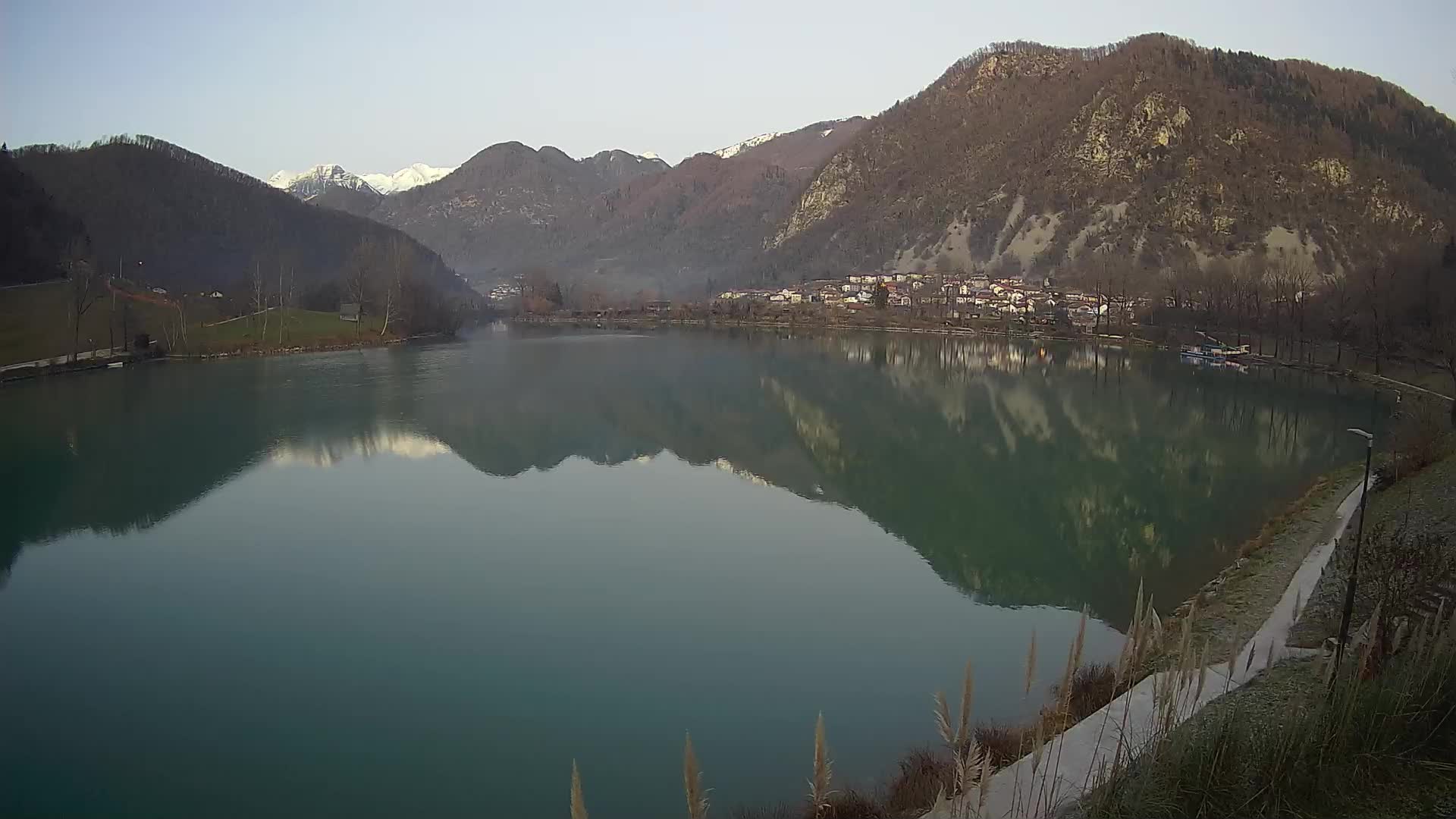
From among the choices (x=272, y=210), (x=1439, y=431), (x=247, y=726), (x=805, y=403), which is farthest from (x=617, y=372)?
(x=272, y=210)

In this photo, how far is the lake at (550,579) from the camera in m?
7.20

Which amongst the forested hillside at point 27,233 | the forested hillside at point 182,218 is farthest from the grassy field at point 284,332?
the forested hillside at point 182,218

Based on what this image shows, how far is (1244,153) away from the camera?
78.8 meters

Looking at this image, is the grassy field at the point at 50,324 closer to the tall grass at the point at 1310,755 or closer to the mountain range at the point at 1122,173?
the tall grass at the point at 1310,755

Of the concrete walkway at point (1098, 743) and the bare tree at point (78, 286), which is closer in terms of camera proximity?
the concrete walkway at point (1098, 743)

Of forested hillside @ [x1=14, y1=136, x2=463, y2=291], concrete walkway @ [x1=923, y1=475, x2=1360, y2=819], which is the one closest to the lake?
concrete walkway @ [x1=923, y1=475, x2=1360, y2=819]

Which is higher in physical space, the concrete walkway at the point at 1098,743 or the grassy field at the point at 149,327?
the grassy field at the point at 149,327

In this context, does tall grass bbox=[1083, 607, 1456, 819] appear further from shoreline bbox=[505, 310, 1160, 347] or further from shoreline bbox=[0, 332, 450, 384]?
shoreline bbox=[505, 310, 1160, 347]

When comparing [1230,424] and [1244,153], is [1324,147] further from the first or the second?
[1230,424]

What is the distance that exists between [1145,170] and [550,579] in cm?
8371

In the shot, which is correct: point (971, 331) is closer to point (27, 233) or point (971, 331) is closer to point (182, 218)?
point (27, 233)

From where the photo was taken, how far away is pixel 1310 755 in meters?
4.46

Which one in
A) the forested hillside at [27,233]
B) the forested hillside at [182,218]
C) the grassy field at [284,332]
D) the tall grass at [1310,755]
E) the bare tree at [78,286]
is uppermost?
the forested hillside at [182,218]

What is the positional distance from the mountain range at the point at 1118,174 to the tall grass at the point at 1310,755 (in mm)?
52450
